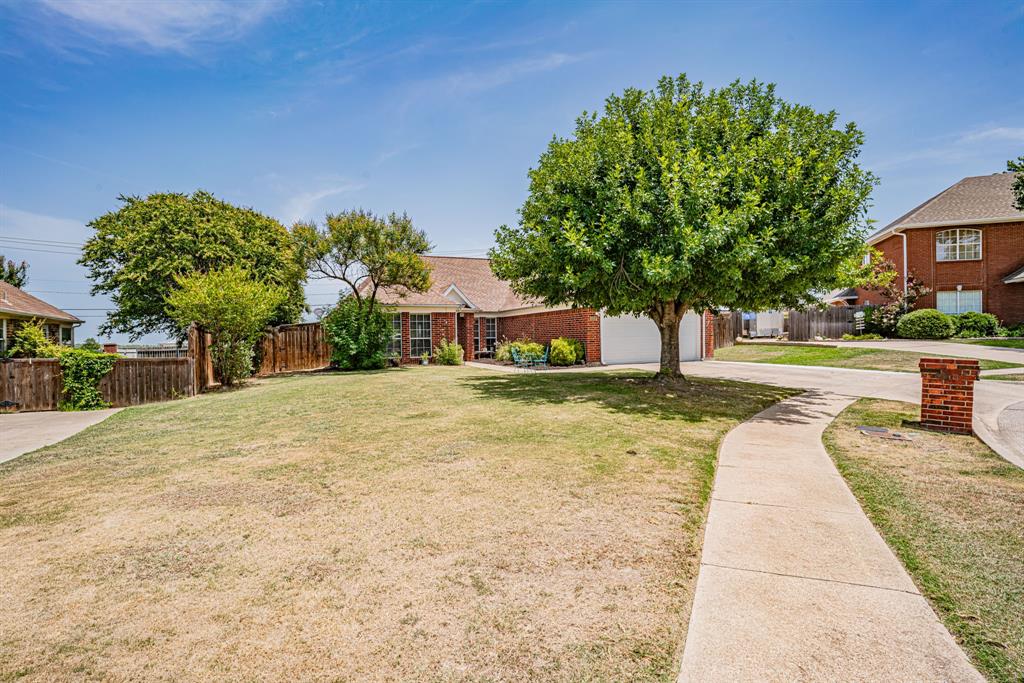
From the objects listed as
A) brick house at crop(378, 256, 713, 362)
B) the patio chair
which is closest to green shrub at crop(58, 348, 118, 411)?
brick house at crop(378, 256, 713, 362)

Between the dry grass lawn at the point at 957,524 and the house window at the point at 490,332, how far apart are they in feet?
64.1

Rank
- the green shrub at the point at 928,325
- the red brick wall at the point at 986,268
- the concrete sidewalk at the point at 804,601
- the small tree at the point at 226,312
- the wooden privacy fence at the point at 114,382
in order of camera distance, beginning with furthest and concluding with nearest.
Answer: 1. the red brick wall at the point at 986,268
2. the green shrub at the point at 928,325
3. the small tree at the point at 226,312
4. the wooden privacy fence at the point at 114,382
5. the concrete sidewalk at the point at 804,601

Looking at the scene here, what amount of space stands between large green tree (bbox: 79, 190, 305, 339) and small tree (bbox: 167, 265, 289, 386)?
9.19 metres

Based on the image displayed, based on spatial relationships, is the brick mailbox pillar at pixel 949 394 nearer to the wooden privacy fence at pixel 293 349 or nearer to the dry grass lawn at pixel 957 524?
the dry grass lawn at pixel 957 524

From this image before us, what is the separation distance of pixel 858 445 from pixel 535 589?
240 inches

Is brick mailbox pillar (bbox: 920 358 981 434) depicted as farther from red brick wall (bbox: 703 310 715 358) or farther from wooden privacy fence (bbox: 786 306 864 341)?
wooden privacy fence (bbox: 786 306 864 341)

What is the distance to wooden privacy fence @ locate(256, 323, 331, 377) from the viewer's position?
20469mm

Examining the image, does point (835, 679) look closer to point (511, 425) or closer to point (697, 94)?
point (511, 425)

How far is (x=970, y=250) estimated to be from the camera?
2589cm

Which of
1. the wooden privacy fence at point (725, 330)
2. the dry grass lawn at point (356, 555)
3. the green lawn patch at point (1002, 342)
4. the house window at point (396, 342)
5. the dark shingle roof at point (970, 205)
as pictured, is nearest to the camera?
the dry grass lawn at point (356, 555)

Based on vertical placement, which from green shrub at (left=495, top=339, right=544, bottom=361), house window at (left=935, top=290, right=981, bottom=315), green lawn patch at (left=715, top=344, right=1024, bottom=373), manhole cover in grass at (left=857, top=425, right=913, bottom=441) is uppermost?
house window at (left=935, top=290, right=981, bottom=315)

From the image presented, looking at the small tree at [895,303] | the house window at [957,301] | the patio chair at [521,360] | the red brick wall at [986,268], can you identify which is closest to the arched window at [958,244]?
the red brick wall at [986,268]

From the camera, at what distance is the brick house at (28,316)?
2041 cm

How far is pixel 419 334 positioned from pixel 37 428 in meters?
14.8
